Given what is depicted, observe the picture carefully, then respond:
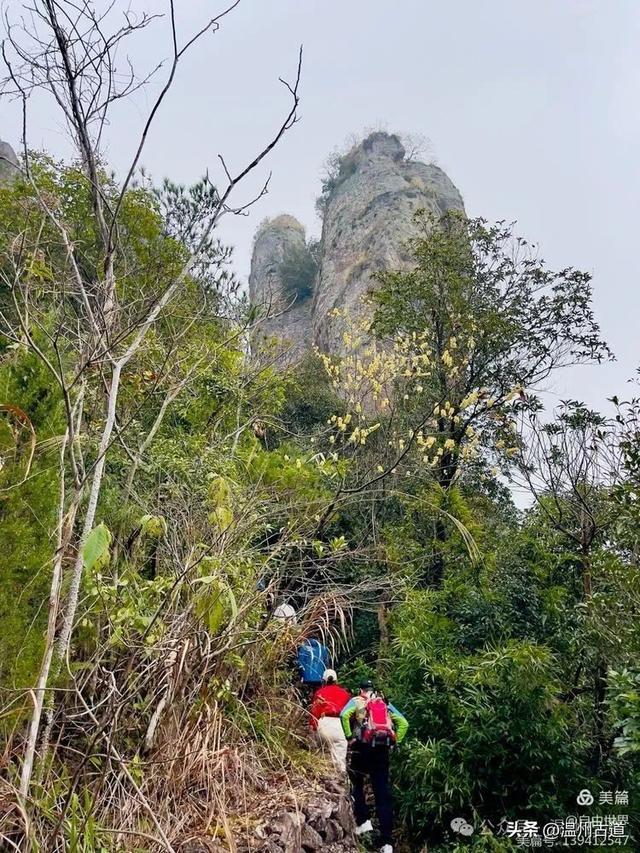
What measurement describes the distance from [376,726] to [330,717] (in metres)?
0.42

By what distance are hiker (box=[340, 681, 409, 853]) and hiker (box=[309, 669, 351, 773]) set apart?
0.11 metres

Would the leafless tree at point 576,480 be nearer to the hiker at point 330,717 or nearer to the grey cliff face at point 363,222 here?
the hiker at point 330,717

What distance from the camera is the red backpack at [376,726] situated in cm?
475

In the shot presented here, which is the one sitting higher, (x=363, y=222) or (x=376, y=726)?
(x=363, y=222)

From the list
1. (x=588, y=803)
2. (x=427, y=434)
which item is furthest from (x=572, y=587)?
Answer: (x=427, y=434)

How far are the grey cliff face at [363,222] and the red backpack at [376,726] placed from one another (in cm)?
1562

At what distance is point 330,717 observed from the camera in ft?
15.1

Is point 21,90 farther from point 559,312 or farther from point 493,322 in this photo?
point 559,312

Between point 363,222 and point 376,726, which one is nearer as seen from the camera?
point 376,726

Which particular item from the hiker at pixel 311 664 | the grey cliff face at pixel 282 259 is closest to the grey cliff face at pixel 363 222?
the grey cliff face at pixel 282 259

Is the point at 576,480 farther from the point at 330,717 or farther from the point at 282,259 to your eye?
the point at 282,259

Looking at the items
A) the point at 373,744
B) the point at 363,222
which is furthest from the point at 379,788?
the point at 363,222

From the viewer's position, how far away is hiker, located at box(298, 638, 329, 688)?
4.97m

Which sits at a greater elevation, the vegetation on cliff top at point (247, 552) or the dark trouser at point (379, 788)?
the vegetation on cliff top at point (247, 552)
